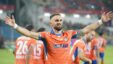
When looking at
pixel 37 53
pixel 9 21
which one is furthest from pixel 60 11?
pixel 9 21

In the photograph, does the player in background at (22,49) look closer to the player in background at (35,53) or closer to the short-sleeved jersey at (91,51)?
the player in background at (35,53)

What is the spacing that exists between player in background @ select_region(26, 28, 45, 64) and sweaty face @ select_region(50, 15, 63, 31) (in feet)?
10.7

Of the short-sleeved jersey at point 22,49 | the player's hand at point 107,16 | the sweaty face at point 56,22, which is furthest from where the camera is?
the short-sleeved jersey at point 22,49

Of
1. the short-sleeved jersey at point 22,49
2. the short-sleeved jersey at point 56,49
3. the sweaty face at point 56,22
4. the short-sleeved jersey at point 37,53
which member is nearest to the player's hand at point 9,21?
the short-sleeved jersey at point 56,49

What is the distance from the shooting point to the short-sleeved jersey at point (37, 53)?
Result: 12.7 metres

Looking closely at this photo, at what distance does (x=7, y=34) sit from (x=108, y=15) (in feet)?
143

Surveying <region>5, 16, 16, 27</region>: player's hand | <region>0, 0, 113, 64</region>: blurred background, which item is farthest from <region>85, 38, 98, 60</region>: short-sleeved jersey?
<region>0, 0, 113, 64</region>: blurred background

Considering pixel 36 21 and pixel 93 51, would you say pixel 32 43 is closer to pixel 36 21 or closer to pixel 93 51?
pixel 93 51

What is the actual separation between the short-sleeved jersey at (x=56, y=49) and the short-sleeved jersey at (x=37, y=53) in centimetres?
312

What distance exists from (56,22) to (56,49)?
0.55 meters

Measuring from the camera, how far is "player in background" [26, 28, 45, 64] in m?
12.7

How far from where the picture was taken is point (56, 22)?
30.6ft

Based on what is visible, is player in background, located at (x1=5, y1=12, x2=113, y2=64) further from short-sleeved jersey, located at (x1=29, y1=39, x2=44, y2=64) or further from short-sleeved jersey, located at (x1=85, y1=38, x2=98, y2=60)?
short-sleeved jersey, located at (x1=85, y1=38, x2=98, y2=60)

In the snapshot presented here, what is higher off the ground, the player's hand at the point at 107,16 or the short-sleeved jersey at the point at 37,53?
the player's hand at the point at 107,16
